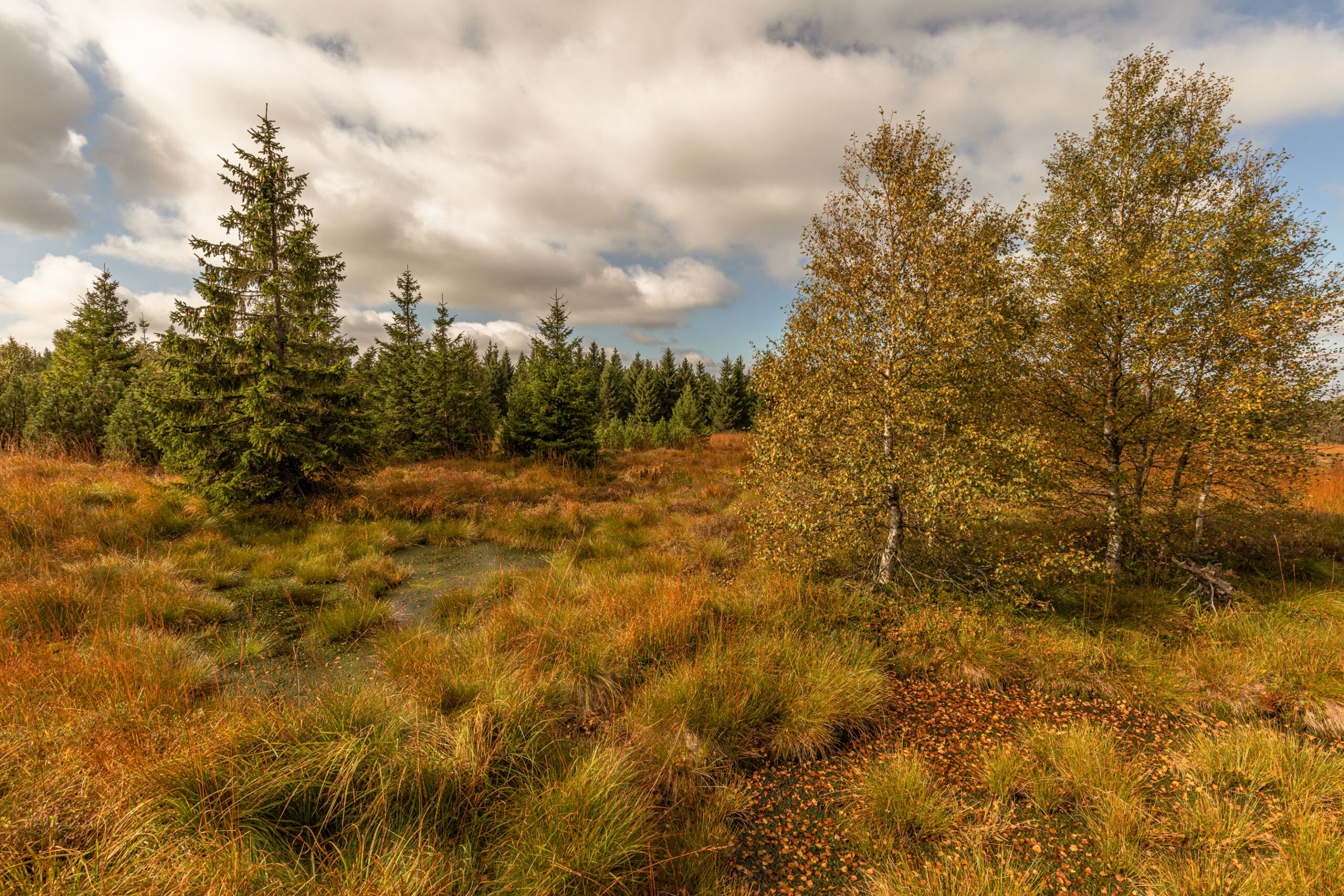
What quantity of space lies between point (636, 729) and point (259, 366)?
10989 mm

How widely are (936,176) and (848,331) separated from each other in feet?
8.03

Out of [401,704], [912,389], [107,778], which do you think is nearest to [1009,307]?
[912,389]

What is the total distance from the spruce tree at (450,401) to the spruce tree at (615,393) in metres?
22.3

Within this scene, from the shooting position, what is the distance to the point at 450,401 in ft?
65.7

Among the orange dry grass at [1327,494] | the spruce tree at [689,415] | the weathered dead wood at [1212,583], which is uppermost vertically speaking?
the spruce tree at [689,415]

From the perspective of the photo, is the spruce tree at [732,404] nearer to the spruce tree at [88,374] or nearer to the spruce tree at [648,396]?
the spruce tree at [648,396]

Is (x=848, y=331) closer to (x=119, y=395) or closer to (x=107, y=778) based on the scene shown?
(x=107, y=778)

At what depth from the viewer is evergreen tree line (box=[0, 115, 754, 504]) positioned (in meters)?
8.95

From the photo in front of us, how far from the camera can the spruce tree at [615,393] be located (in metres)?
48.5

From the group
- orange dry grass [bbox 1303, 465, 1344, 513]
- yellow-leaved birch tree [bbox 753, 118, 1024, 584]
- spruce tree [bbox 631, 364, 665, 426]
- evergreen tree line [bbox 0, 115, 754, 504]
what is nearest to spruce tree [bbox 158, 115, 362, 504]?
evergreen tree line [bbox 0, 115, 754, 504]

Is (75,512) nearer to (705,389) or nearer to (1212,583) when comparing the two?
(1212,583)

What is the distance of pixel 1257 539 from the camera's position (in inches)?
339

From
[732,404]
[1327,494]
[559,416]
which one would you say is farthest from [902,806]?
[732,404]

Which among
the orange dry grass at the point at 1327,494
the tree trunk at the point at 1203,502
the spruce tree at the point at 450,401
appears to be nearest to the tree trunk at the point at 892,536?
the tree trunk at the point at 1203,502
